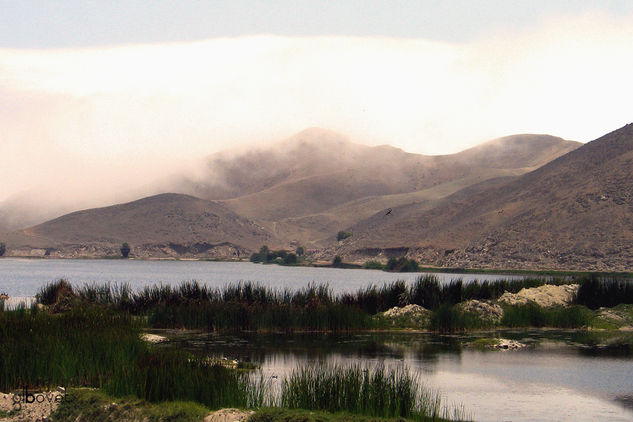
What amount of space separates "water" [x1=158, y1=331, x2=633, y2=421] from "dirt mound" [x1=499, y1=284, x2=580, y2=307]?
14.0ft

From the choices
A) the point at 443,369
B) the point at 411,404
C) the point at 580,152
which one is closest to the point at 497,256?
the point at 580,152

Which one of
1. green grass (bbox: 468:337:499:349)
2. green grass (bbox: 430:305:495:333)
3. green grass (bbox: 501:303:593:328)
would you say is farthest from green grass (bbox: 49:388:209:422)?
green grass (bbox: 501:303:593:328)

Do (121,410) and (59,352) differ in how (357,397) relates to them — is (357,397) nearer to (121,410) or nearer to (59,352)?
(121,410)

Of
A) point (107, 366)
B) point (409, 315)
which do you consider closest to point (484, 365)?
point (409, 315)

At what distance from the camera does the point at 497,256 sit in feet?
434

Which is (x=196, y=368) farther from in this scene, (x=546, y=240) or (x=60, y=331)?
(x=546, y=240)

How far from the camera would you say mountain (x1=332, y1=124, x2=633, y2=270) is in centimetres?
12048

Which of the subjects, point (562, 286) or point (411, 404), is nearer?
point (411, 404)

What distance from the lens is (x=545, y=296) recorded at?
138 feet

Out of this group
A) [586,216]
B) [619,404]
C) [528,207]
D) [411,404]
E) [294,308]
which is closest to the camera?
[411,404]

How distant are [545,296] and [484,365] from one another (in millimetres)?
16306

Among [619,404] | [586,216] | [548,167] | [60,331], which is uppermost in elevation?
[548,167]

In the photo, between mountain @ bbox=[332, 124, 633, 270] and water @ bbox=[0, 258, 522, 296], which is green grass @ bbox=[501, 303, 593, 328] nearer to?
water @ bbox=[0, 258, 522, 296]

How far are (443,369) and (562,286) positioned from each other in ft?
66.0
